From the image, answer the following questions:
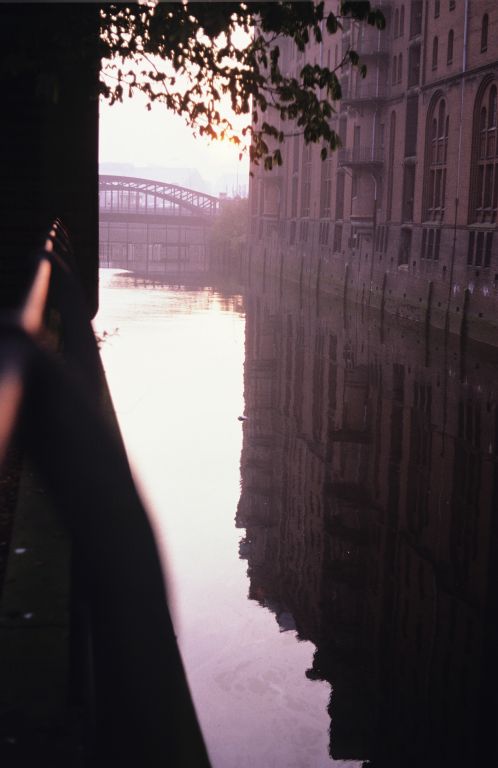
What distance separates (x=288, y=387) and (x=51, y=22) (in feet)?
77.6

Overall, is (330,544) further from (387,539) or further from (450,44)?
(450,44)

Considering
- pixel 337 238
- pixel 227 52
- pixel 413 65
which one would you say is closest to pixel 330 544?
pixel 227 52

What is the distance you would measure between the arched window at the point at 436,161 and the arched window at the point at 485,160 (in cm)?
333

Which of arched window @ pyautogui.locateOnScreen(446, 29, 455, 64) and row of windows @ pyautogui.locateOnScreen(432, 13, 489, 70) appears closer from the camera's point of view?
row of windows @ pyautogui.locateOnScreen(432, 13, 489, 70)

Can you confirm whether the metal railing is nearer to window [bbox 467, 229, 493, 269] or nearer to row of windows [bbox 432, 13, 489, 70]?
row of windows [bbox 432, 13, 489, 70]

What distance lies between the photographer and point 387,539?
15281mm

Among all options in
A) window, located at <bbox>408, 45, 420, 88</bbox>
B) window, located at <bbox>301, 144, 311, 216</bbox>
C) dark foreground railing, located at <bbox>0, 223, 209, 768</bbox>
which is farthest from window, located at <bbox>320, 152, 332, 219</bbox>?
dark foreground railing, located at <bbox>0, 223, 209, 768</bbox>

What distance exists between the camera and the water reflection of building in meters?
9.43

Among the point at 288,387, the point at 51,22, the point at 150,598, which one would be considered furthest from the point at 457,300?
the point at 150,598

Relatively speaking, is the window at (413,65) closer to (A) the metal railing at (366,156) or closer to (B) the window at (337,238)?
(A) the metal railing at (366,156)

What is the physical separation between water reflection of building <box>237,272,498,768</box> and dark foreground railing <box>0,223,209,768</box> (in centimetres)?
769

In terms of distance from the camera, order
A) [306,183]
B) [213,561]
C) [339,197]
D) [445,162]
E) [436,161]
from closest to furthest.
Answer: [213,561] → [445,162] → [436,161] → [339,197] → [306,183]

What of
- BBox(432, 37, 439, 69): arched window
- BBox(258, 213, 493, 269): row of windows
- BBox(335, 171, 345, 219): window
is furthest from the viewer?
BBox(335, 171, 345, 219): window

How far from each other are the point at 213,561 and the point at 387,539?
2.82 m
